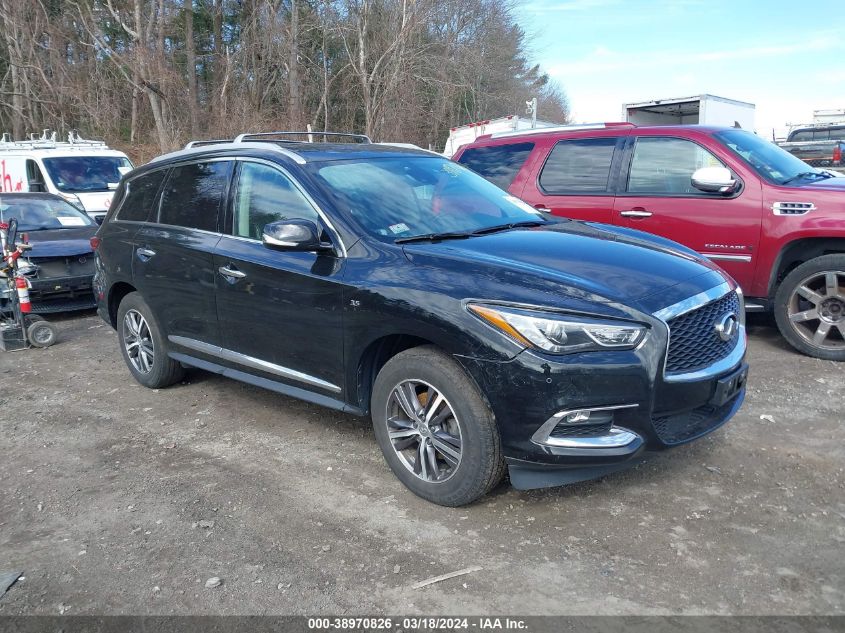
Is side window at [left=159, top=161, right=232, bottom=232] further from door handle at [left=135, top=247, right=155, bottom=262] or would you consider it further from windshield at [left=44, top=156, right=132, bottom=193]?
windshield at [left=44, top=156, right=132, bottom=193]

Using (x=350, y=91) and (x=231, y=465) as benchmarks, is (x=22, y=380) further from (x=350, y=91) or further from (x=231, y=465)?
(x=350, y=91)

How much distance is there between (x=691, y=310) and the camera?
345 centimetres

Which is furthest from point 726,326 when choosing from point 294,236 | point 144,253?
point 144,253

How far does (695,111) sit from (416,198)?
1201cm

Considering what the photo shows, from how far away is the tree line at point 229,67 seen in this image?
25.8m

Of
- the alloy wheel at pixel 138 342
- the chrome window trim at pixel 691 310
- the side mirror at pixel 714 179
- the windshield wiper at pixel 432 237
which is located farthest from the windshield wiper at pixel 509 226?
the alloy wheel at pixel 138 342

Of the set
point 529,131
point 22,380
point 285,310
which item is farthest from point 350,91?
point 285,310

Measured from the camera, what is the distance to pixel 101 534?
3.52 m

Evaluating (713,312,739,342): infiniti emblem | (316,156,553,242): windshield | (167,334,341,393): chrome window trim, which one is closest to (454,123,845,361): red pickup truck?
(316,156,553,242): windshield

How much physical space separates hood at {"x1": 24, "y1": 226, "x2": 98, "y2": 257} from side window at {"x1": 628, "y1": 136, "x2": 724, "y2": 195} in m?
6.40

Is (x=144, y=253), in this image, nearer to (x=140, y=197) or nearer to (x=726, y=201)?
(x=140, y=197)

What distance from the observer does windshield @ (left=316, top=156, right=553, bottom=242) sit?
4.07 meters

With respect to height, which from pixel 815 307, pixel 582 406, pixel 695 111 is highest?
pixel 695 111

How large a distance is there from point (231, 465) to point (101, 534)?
0.89 meters
